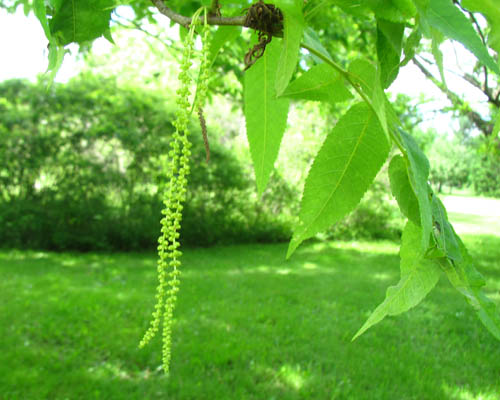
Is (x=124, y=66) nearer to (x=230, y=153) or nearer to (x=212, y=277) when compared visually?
(x=230, y=153)

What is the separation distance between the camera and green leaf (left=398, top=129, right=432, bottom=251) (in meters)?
0.50

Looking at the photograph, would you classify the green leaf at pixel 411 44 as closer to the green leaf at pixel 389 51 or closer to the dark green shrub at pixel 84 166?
the green leaf at pixel 389 51

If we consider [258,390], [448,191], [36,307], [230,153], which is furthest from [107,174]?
[448,191]

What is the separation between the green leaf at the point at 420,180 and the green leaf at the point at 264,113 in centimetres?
25

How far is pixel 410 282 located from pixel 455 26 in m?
0.32

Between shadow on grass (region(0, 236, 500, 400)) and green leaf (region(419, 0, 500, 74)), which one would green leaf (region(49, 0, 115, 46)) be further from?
shadow on grass (region(0, 236, 500, 400))

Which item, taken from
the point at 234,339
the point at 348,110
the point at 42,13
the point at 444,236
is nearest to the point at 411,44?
the point at 348,110

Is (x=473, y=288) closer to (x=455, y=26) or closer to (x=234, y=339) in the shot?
(x=455, y=26)

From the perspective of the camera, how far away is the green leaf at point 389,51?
53cm

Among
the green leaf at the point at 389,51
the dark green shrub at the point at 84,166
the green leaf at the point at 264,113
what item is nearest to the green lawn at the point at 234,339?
the dark green shrub at the point at 84,166

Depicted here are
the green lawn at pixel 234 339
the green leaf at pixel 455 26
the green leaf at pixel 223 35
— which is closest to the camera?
the green leaf at pixel 455 26

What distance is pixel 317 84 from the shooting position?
73cm

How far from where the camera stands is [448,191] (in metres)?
45.3

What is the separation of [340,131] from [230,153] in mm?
9472
